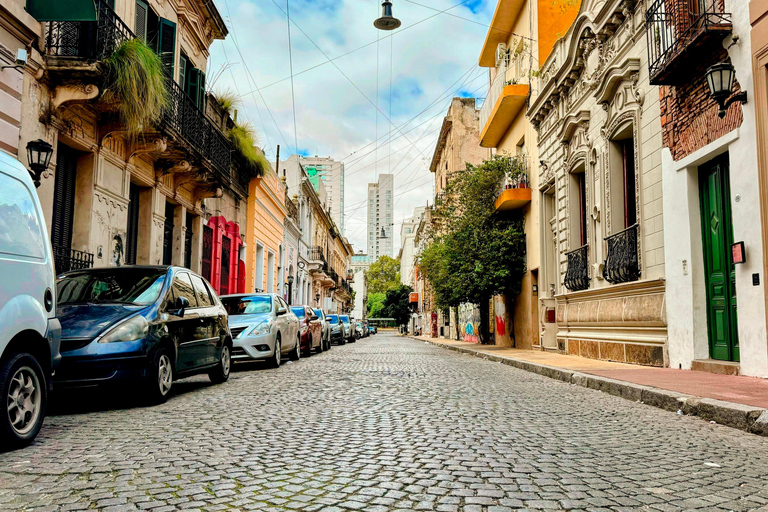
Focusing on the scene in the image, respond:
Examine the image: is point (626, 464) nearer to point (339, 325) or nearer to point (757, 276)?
point (757, 276)

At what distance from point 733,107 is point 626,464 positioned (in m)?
6.58

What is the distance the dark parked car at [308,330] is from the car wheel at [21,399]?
11632 millimetres

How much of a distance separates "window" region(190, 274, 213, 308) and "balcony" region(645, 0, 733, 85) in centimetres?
778

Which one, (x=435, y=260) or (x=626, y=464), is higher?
(x=435, y=260)

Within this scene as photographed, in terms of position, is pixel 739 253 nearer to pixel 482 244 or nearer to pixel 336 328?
pixel 482 244

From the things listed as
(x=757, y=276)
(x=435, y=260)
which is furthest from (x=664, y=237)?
(x=435, y=260)

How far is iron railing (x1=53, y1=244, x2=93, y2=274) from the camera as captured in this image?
1091 cm

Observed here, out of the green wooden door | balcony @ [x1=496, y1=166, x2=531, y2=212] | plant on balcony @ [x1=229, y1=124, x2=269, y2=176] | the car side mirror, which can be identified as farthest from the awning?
balcony @ [x1=496, y1=166, x2=531, y2=212]

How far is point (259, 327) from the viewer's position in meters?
12.1

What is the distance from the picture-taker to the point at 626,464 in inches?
167

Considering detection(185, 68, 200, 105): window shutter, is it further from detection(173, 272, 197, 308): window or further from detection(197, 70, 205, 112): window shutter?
detection(173, 272, 197, 308): window

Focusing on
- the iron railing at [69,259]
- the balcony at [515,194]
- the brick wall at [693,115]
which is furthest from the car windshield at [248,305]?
the balcony at [515,194]

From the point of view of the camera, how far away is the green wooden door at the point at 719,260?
30.6 ft

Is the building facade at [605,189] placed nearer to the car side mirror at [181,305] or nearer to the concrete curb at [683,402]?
the concrete curb at [683,402]
